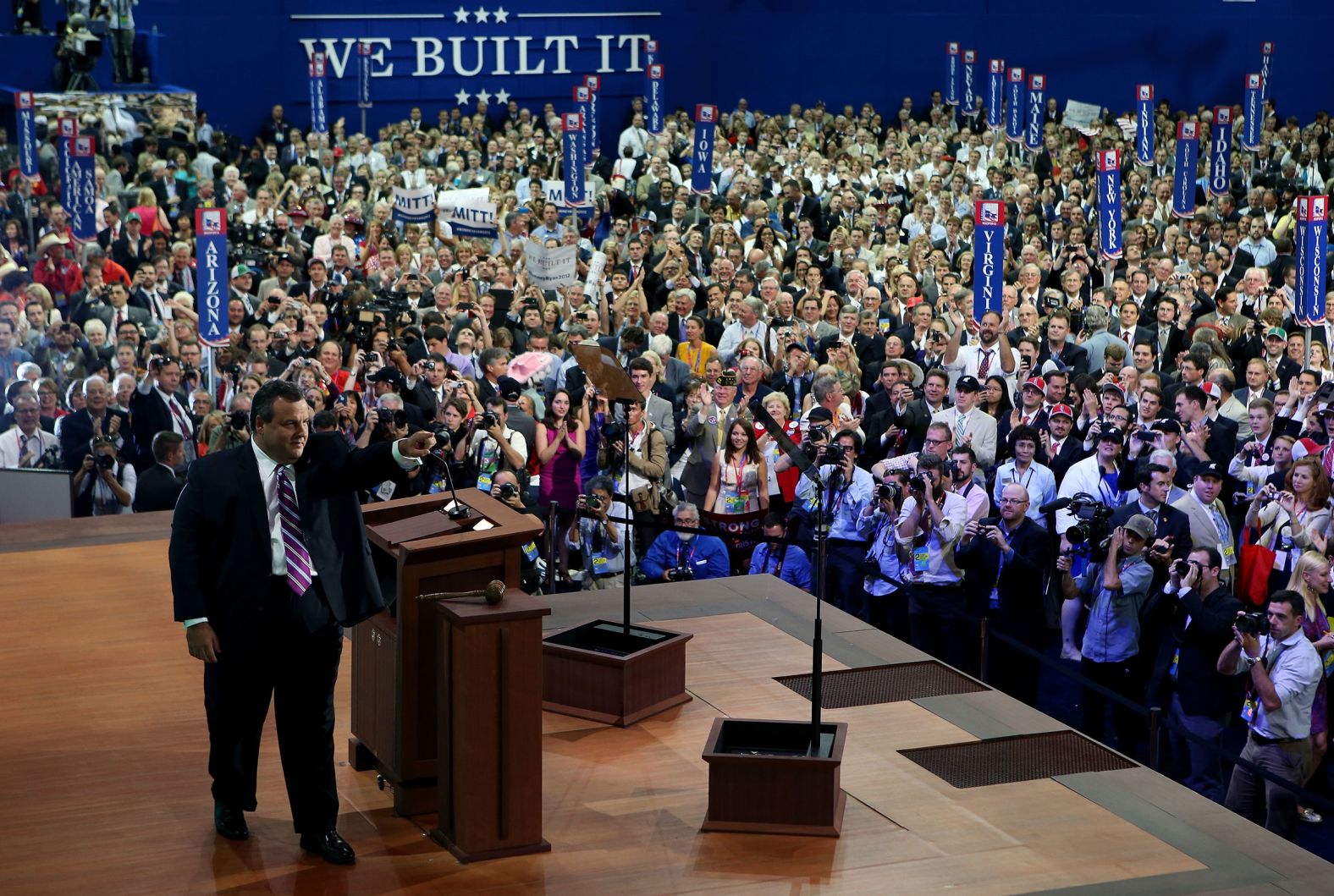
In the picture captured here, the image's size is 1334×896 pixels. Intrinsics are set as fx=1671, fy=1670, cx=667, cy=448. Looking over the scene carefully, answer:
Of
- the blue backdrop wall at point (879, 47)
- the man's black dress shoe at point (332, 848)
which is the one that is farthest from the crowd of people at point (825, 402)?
the blue backdrop wall at point (879, 47)

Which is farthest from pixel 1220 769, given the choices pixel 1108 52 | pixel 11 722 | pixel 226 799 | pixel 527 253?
pixel 1108 52

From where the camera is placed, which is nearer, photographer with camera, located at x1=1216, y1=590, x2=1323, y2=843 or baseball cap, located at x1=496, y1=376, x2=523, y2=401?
photographer with camera, located at x1=1216, y1=590, x2=1323, y2=843

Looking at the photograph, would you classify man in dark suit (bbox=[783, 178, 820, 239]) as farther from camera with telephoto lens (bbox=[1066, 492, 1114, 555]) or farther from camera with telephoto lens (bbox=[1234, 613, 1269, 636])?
camera with telephoto lens (bbox=[1234, 613, 1269, 636])

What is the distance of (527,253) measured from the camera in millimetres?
13477

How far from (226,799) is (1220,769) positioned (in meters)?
4.27

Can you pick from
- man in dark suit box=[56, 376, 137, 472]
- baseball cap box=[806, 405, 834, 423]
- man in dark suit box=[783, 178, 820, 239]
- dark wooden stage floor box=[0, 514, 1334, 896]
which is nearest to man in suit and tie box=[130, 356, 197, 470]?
man in dark suit box=[56, 376, 137, 472]

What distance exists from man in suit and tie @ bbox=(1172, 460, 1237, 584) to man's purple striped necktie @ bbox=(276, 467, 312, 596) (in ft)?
15.9

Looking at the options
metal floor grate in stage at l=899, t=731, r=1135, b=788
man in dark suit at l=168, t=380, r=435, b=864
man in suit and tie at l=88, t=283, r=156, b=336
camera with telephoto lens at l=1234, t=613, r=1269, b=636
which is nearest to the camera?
man in dark suit at l=168, t=380, r=435, b=864

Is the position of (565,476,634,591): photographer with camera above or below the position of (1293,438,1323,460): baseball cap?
below

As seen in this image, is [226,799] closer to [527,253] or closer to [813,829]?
[813,829]

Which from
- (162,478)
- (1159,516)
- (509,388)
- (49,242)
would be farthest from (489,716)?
(49,242)

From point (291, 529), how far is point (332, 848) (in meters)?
0.99

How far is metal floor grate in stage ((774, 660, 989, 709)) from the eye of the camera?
677 centimetres

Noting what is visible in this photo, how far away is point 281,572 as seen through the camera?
482 centimetres
